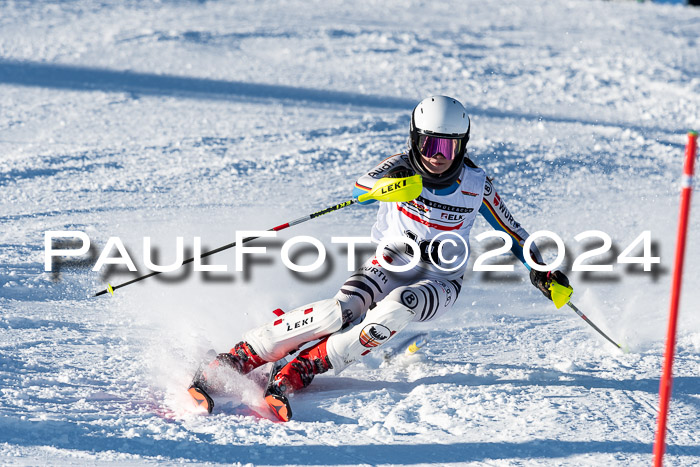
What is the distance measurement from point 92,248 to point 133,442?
2.85 m

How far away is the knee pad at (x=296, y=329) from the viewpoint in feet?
13.3

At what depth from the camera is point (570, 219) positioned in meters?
7.26

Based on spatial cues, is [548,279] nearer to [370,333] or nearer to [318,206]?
[370,333]

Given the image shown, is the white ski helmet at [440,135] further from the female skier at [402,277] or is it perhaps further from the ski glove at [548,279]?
the ski glove at [548,279]

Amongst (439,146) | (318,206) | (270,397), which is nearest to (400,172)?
(439,146)

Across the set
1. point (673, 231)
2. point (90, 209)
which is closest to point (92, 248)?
point (90, 209)

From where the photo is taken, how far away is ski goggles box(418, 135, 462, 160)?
165 inches

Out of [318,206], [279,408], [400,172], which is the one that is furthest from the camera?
[318,206]

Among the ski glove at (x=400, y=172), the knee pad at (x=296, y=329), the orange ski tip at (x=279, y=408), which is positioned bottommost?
the orange ski tip at (x=279, y=408)

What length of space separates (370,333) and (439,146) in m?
1.04

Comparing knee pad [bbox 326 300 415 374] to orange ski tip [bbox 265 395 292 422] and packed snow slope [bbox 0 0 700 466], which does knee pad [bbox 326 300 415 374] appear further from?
orange ski tip [bbox 265 395 292 422]

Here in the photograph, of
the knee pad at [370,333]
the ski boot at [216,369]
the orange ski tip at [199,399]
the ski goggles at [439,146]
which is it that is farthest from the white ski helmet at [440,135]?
the orange ski tip at [199,399]

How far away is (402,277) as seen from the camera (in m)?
4.42

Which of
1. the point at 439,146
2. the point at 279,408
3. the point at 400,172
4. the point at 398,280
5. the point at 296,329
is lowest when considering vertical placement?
the point at 279,408
